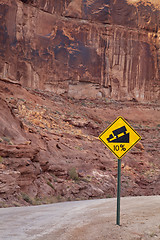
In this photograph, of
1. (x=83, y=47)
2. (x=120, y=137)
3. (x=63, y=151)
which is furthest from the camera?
(x=83, y=47)

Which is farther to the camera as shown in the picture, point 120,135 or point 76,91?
point 76,91

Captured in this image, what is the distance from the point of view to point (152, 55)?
56438 millimetres

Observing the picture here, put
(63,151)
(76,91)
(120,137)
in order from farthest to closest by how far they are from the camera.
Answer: (76,91) < (63,151) < (120,137)

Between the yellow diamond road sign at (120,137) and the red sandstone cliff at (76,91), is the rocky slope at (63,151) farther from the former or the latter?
the yellow diamond road sign at (120,137)

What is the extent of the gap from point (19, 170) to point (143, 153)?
24823mm

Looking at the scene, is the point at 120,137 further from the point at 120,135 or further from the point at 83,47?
the point at 83,47

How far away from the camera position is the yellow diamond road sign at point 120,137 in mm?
6949

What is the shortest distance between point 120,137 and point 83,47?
45.4 m

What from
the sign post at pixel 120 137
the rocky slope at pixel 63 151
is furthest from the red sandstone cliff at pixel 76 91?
the sign post at pixel 120 137

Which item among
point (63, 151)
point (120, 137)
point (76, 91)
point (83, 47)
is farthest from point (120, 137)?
point (83, 47)

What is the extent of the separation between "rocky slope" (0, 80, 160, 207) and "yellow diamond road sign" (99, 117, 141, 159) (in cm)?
664

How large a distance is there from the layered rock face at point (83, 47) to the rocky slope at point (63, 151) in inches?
126

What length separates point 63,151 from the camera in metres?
25.0

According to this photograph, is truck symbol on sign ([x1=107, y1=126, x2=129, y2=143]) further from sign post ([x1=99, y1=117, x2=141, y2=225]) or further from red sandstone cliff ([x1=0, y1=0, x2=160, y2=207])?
red sandstone cliff ([x1=0, y1=0, x2=160, y2=207])
